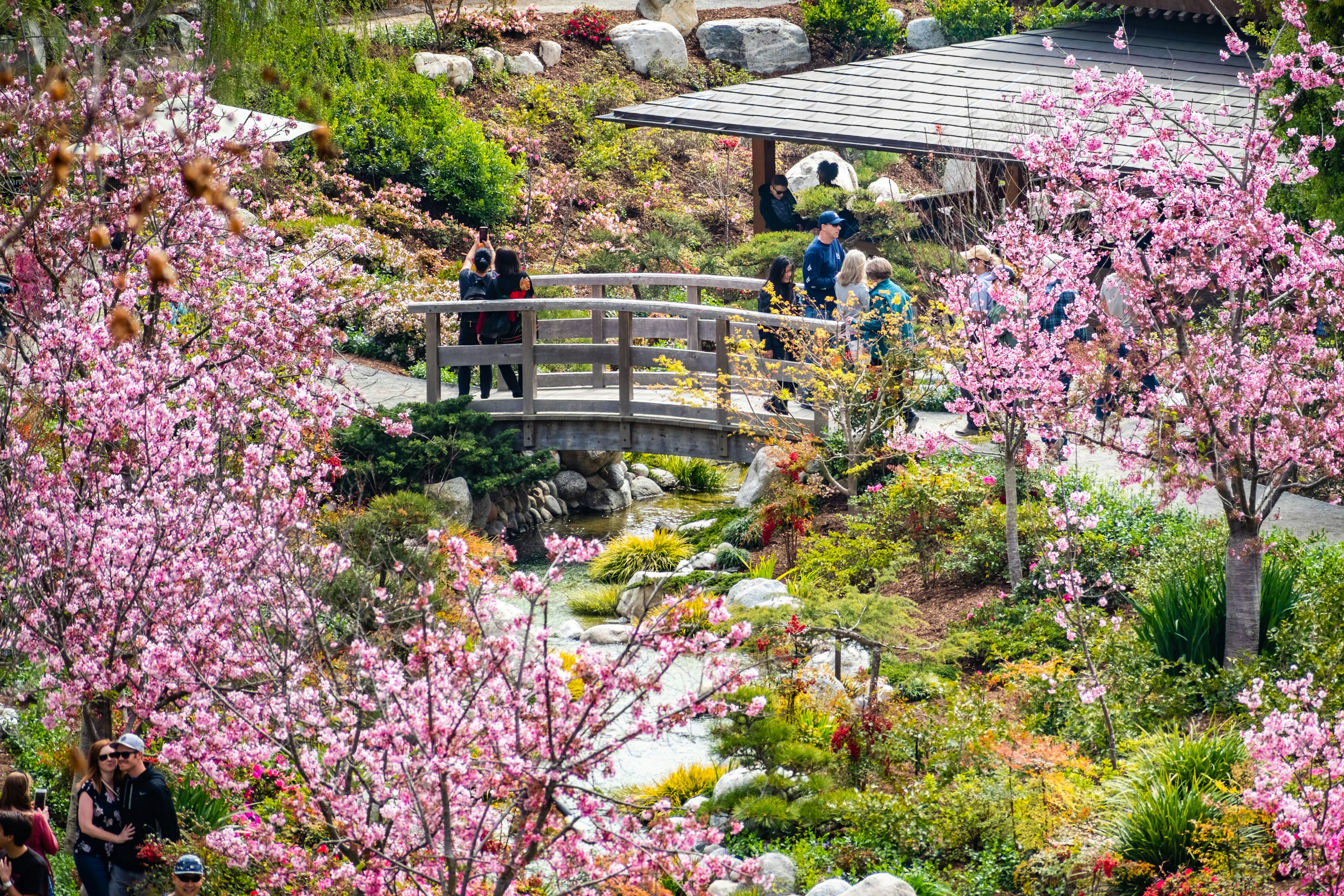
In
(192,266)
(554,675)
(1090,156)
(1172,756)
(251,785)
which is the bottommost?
(251,785)

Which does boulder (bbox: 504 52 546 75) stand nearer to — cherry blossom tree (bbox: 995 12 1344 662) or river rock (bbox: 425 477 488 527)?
river rock (bbox: 425 477 488 527)

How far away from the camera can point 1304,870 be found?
→ 5.45 meters

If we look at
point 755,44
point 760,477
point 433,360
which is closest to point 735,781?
point 760,477

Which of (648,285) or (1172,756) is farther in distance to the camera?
(648,285)

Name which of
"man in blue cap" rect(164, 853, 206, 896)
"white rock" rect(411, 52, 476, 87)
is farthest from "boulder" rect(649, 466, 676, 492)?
"white rock" rect(411, 52, 476, 87)

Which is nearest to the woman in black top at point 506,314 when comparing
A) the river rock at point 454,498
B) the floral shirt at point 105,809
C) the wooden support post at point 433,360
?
the wooden support post at point 433,360

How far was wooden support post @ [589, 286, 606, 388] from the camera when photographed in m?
14.3

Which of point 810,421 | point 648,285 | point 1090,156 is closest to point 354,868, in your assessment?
point 1090,156

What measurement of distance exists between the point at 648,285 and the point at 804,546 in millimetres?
9483

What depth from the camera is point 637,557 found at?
41.2 ft

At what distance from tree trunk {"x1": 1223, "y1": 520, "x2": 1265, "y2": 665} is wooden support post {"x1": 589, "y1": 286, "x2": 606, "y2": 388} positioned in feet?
23.8

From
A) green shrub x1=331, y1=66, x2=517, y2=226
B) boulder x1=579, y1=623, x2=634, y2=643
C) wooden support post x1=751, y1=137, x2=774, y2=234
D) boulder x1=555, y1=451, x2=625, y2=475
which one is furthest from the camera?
green shrub x1=331, y1=66, x2=517, y2=226

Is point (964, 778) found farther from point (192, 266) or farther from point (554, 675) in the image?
point (192, 266)

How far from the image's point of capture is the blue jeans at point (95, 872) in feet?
21.4
